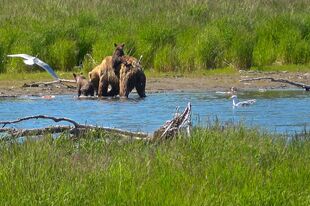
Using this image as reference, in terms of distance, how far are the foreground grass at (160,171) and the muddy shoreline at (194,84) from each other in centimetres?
904

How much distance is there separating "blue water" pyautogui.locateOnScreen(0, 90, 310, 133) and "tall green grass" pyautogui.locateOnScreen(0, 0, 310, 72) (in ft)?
10.3

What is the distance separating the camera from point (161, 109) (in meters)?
15.5

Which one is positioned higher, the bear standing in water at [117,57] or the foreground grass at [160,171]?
the bear standing in water at [117,57]

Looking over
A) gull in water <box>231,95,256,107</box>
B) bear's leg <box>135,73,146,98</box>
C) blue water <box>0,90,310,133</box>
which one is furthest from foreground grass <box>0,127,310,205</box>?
bear's leg <box>135,73,146,98</box>

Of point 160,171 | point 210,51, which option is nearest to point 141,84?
point 210,51

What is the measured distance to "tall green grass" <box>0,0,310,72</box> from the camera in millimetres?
21609

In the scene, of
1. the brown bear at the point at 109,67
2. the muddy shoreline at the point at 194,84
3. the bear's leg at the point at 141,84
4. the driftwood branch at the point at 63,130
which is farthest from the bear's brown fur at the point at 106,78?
the driftwood branch at the point at 63,130

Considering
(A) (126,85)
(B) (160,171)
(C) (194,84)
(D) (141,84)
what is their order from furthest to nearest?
(C) (194,84) → (D) (141,84) → (A) (126,85) → (B) (160,171)

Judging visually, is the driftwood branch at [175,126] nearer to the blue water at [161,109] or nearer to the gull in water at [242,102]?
the blue water at [161,109]

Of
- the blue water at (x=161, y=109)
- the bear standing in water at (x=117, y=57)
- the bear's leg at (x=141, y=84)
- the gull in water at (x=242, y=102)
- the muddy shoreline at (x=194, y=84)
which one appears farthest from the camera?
the muddy shoreline at (x=194, y=84)

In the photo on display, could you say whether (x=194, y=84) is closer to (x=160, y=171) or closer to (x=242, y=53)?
(x=242, y=53)

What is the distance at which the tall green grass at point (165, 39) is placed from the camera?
21609 mm

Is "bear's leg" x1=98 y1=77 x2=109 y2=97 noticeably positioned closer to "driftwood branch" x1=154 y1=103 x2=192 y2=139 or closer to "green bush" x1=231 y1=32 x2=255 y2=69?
"green bush" x1=231 y1=32 x2=255 y2=69

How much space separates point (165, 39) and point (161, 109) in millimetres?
6925
